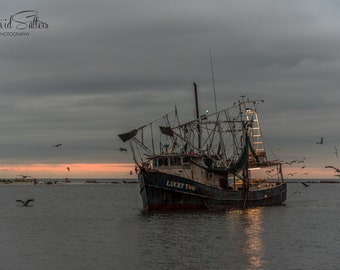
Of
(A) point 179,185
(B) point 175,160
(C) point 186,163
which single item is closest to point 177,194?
(A) point 179,185

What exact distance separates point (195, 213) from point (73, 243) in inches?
706

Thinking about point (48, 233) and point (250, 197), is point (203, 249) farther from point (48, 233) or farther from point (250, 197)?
point (250, 197)

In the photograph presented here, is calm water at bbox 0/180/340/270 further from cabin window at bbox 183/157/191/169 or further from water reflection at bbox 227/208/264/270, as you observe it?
cabin window at bbox 183/157/191/169

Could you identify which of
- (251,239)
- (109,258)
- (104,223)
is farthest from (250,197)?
(109,258)

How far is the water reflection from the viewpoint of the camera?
107 ft

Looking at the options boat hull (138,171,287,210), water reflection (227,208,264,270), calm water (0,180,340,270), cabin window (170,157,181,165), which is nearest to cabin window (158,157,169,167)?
cabin window (170,157,181,165)

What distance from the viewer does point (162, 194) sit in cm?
5525

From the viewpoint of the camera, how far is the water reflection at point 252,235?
32.6 meters

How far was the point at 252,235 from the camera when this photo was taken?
142 feet

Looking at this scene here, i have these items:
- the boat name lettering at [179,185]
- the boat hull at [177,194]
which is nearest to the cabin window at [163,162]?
the boat hull at [177,194]

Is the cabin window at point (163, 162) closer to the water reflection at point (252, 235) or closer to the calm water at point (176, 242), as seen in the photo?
the calm water at point (176, 242)

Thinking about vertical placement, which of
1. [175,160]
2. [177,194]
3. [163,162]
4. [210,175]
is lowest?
[177,194]

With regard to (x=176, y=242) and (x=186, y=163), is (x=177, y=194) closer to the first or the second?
(x=186, y=163)

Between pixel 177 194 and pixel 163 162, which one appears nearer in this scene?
pixel 177 194
